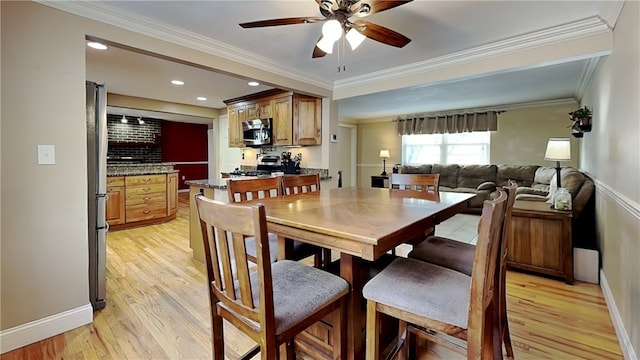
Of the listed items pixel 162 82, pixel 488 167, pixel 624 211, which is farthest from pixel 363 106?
pixel 624 211

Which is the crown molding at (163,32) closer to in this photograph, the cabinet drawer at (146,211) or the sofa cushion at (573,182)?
the cabinet drawer at (146,211)

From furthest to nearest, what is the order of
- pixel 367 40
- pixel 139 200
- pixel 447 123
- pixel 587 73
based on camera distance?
1. pixel 447 123
2. pixel 139 200
3. pixel 587 73
4. pixel 367 40

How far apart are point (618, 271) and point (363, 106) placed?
4.99 meters

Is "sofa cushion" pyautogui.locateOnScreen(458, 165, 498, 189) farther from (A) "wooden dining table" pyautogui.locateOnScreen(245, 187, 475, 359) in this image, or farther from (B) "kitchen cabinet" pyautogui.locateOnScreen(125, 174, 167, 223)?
(B) "kitchen cabinet" pyautogui.locateOnScreen(125, 174, 167, 223)

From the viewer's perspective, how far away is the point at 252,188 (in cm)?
216

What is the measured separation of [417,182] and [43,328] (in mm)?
2826

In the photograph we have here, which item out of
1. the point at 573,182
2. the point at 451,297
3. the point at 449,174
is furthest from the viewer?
the point at 449,174

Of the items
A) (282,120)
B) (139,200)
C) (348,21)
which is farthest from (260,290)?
(139,200)

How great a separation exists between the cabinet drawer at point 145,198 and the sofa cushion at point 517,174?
6.15m

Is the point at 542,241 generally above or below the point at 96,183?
below

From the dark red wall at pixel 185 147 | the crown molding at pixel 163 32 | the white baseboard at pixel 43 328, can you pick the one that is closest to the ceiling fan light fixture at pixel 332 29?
the crown molding at pixel 163 32

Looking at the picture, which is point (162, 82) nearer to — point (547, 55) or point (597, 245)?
point (547, 55)

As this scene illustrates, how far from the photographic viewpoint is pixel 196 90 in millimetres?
4750

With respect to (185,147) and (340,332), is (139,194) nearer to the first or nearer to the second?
(340,332)
